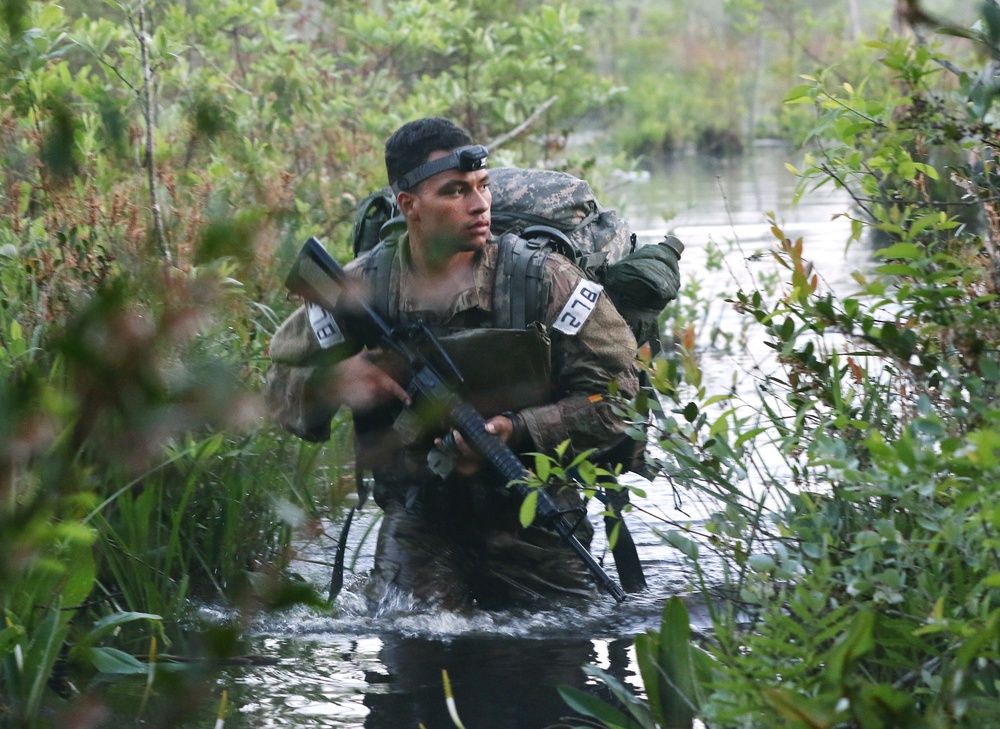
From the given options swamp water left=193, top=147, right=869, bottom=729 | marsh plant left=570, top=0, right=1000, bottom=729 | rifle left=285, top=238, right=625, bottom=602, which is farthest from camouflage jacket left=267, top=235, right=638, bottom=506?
marsh plant left=570, top=0, right=1000, bottom=729

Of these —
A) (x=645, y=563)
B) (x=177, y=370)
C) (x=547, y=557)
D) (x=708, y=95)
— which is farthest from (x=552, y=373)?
(x=708, y=95)

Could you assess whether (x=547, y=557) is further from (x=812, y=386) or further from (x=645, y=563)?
(x=812, y=386)

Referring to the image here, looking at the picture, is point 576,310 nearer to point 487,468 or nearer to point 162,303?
point 487,468

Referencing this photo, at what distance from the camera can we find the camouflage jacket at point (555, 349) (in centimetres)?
436

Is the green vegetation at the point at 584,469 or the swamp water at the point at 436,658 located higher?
the green vegetation at the point at 584,469

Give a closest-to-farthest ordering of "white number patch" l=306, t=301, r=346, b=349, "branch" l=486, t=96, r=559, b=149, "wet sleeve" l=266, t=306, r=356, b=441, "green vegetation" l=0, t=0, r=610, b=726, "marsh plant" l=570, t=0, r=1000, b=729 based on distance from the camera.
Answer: "green vegetation" l=0, t=0, r=610, b=726 → "marsh plant" l=570, t=0, r=1000, b=729 → "wet sleeve" l=266, t=306, r=356, b=441 → "white number patch" l=306, t=301, r=346, b=349 → "branch" l=486, t=96, r=559, b=149

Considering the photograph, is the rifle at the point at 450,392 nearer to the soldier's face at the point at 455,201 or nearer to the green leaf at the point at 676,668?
the soldier's face at the point at 455,201

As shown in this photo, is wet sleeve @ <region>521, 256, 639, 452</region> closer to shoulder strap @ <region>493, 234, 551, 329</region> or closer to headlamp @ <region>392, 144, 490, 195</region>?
shoulder strap @ <region>493, 234, 551, 329</region>

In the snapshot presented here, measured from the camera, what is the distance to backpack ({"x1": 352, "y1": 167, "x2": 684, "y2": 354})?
448 centimetres

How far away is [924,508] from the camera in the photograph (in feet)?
7.76

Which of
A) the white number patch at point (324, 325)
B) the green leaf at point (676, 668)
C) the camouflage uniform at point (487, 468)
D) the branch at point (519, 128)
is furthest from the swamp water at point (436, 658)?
the branch at point (519, 128)

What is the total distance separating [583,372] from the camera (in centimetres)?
447

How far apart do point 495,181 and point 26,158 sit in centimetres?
168

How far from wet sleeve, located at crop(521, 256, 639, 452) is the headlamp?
1.36 ft
